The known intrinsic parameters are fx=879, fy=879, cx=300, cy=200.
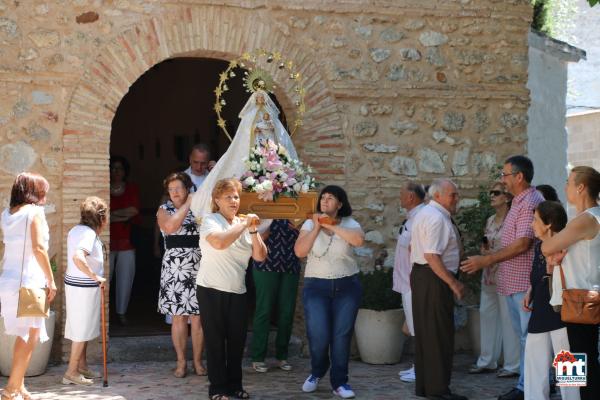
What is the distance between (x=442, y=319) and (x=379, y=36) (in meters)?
3.36

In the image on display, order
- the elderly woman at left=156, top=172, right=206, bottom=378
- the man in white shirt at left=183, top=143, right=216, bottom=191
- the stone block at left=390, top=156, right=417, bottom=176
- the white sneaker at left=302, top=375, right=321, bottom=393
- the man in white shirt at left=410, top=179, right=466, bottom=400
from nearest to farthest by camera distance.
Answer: the man in white shirt at left=410, top=179, right=466, bottom=400 < the white sneaker at left=302, top=375, right=321, bottom=393 < the elderly woman at left=156, top=172, right=206, bottom=378 < the man in white shirt at left=183, top=143, right=216, bottom=191 < the stone block at left=390, top=156, right=417, bottom=176

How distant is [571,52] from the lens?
1223 centimetres

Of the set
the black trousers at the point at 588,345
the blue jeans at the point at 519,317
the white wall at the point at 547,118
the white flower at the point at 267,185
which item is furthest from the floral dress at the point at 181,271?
the white wall at the point at 547,118

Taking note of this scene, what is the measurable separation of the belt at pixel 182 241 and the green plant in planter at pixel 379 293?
1845 mm

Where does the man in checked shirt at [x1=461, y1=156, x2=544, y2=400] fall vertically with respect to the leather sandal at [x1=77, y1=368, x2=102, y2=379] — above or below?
above

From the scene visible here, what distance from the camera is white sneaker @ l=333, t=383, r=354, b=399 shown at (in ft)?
22.5

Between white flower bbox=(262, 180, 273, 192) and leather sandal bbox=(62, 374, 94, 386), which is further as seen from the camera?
leather sandal bbox=(62, 374, 94, 386)

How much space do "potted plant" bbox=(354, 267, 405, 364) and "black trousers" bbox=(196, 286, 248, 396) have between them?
2.01 metres

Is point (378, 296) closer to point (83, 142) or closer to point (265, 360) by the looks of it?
point (265, 360)

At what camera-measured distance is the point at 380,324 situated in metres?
8.32

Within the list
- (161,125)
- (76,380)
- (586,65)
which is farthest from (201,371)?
(586,65)

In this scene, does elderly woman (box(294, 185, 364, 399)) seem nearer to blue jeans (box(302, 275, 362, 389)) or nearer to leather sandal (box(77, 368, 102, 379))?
blue jeans (box(302, 275, 362, 389))

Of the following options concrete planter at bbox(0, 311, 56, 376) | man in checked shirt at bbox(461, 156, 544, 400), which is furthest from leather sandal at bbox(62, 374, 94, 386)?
man in checked shirt at bbox(461, 156, 544, 400)

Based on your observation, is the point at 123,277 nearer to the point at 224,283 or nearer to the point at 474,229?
the point at 224,283
